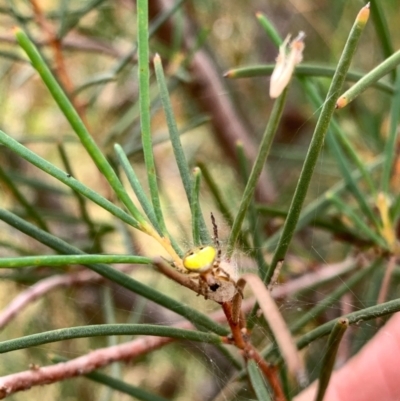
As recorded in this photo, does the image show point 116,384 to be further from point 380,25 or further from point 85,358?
point 380,25

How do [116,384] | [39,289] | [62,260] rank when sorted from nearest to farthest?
1. [62,260]
2. [116,384]
3. [39,289]

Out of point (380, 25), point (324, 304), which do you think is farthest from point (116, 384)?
point (380, 25)

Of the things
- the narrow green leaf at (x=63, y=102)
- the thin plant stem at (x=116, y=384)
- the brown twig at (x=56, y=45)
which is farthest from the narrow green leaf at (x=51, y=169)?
the brown twig at (x=56, y=45)

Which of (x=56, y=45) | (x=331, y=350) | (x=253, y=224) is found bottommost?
(x=331, y=350)

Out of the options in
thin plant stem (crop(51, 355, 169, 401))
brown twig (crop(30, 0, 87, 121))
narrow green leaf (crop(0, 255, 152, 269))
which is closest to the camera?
narrow green leaf (crop(0, 255, 152, 269))

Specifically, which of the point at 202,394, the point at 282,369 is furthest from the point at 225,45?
the point at 282,369

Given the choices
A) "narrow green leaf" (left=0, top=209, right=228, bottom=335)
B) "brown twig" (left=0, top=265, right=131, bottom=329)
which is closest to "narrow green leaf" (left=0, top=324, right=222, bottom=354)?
"narrow green leaf" (left=0, top=209, right=228, bottom=335)

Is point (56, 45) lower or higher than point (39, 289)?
higher

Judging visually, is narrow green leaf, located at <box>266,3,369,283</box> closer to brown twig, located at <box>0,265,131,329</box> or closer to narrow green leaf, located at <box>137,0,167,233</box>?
narrow green leaf, located at <box>137,0,167,233</box>

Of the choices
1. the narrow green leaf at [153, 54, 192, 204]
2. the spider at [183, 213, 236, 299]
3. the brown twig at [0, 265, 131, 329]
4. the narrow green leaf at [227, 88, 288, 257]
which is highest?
the brown twig at [0, 265, 131, 329]
